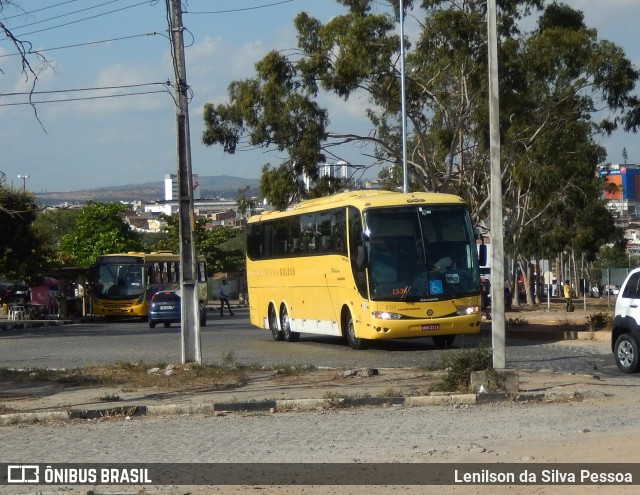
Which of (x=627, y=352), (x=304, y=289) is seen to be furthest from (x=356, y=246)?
(x=627, y=352)

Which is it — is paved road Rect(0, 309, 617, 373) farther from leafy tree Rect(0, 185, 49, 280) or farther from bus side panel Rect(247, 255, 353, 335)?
leafy tree Rect(0, 185, 49, 280)

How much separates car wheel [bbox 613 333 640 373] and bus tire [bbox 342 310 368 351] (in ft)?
25.4

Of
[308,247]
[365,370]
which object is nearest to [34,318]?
[308,247]

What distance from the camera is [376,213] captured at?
23.2 m

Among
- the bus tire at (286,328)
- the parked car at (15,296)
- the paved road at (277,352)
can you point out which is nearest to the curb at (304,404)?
the paved road at (277,352)

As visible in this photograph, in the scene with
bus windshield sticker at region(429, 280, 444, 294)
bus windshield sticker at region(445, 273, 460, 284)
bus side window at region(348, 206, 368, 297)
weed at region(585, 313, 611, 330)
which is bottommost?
weed at region(585, 313, 611, 330)

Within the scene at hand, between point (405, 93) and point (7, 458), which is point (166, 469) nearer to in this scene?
point (7, 458)

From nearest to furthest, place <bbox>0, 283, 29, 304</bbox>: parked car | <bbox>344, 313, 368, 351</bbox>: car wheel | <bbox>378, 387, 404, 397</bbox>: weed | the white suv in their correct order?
<bbox>378, 387, 404, 397</bbox>: weed, the white suv, <bbox>344, 313, 368, 351</bbox>: car wheel, <bbox>0, 283, 29, 304</bbox>: parked car

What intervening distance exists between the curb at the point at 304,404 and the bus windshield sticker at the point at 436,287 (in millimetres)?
8911

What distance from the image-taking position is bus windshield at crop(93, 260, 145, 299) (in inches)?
1987

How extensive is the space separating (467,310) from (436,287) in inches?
34.4

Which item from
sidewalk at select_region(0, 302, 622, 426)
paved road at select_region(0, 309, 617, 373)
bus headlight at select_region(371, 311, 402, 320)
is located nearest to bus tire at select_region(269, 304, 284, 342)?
paved road at select_region(0, 309, 617, 373)

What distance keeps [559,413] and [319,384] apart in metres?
4.69

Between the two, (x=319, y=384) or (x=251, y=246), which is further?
(x=251, y=246)
